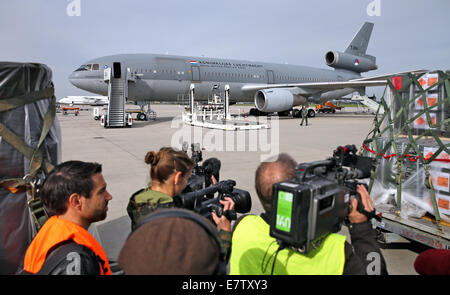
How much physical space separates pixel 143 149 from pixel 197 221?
8.55m

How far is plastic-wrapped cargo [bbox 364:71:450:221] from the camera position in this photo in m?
2.89

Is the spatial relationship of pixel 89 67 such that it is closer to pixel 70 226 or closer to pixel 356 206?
pixel 70 226

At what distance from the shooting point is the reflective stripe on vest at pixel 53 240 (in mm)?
1381

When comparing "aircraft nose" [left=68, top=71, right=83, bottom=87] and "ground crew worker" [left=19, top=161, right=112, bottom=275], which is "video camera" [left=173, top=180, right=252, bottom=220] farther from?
"aircraft nose" [left=68, top=71, right=83, bottom=87]

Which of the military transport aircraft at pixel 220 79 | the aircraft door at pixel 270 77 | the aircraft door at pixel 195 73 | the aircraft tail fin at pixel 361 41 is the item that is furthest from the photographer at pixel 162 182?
the aircraft tail fin at pixel 361 41

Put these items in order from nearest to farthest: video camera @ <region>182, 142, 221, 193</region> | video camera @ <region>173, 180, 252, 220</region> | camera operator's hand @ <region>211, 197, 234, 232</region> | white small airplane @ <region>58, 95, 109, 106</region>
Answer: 1. camera operator's hand @ <region>211, 197, 234, 232</region>
2. video camera @ <region>173, 180, 252, 220</region>
3. video camera @ <region>182, 142, 221, 193</region>
4. white small airplane @ <region>58, 95, 109, 106</region>

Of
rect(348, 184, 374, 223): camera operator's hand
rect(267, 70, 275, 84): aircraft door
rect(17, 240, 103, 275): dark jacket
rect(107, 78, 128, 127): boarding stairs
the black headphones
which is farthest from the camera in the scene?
rect(267, 70, 275, 84): aircraft door

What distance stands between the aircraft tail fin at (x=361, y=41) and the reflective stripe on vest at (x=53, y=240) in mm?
31365

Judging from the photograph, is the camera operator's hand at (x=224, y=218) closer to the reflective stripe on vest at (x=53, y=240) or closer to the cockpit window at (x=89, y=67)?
the reflective stripe on vest at (x=53, y=240)

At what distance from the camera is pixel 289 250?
135cm

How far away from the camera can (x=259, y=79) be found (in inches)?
896

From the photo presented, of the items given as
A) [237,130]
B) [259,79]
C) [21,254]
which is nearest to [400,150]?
[21,254]

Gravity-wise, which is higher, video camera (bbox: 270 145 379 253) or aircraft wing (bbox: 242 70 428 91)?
aircraft wing (bbox: 242 70 428 91)

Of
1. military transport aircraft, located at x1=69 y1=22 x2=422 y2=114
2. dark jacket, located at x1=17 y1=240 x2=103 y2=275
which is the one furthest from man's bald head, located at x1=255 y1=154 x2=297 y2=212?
military transport aircraft, located at x1=69 y1=22 x2=422 y2=114
